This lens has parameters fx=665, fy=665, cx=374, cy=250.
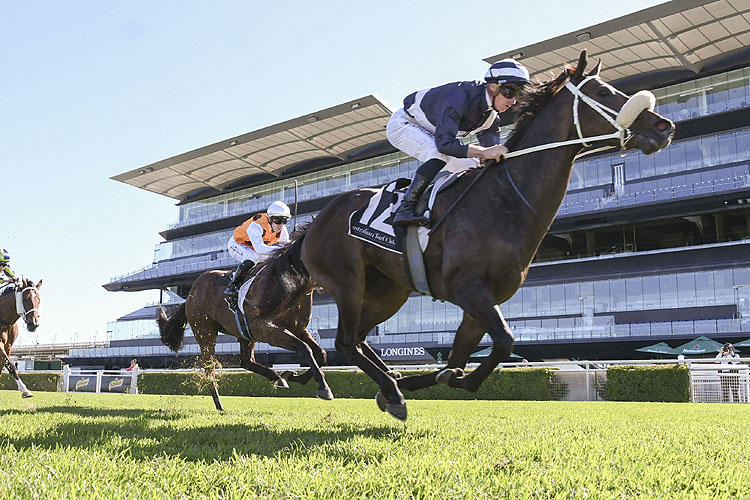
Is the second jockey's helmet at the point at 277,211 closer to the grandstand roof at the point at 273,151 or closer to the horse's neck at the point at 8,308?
the horse's neck at the point at 8,308

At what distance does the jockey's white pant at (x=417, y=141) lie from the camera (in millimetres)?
5148

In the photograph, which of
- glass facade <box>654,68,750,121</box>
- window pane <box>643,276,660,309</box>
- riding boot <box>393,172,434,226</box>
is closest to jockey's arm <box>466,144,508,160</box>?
riding boot <box>393,172,434,226</box>

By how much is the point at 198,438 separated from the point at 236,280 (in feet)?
13.3

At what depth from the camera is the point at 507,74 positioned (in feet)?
16.4

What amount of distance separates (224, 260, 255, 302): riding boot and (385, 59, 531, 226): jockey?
327 centimetres

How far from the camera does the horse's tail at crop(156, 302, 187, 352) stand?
32.7 ft

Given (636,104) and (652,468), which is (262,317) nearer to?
(636,104)

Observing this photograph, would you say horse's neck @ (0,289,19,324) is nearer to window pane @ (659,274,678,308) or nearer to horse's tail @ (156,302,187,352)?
horse's tail @ (156,302,187,352)

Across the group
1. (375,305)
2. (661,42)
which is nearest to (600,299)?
(661,42)

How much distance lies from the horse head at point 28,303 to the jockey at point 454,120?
8551 mm

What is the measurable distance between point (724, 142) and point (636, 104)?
114ft

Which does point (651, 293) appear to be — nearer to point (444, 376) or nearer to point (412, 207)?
point (412, 207)

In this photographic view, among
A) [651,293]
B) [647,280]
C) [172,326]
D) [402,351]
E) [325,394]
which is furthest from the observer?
[402,351]

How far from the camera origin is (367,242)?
5297 millimetres
